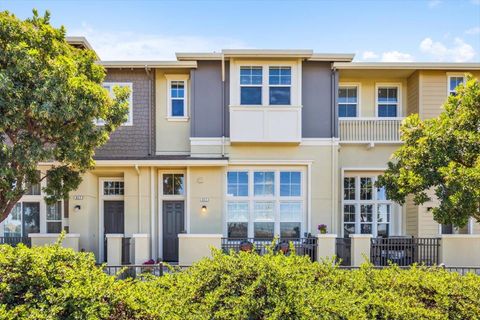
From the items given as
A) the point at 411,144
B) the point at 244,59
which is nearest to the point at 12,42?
the point at 244,59

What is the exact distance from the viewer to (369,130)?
1361 centimetres

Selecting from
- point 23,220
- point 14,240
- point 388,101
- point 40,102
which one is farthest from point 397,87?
point 14,240

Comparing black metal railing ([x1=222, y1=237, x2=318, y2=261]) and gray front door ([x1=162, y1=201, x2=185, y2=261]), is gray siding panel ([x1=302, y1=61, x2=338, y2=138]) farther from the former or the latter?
gray front door ([x1=162, y1=201, x2=185, y2=261])

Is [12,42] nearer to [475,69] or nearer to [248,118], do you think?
[248,118]

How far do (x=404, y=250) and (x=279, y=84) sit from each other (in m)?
6.94

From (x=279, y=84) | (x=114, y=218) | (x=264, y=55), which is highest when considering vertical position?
(x=264, y=55)

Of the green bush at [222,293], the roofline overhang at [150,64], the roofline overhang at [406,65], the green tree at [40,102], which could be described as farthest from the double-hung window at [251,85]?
the green bush at [222,293]

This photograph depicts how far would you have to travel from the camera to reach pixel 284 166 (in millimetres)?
13242

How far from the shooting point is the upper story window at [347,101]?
14.4 metres

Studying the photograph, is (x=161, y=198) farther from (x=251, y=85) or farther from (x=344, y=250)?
(x=344, y=250)

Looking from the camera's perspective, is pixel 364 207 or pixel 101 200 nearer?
pixel 101 200

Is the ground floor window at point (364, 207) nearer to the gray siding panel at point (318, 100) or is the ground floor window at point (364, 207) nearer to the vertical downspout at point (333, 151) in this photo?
the vertical downspout at point (333, 151)

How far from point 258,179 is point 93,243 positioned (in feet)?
21.0

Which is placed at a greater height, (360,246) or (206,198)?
(206,198)
